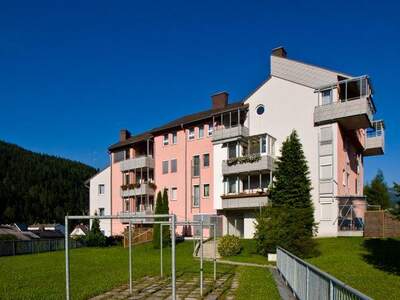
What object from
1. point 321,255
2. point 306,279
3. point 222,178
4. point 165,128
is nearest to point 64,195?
point 165,128

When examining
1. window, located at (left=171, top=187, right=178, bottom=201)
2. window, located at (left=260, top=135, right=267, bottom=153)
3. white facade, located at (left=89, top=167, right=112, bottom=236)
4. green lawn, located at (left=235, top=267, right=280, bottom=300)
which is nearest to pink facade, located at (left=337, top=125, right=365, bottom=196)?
window, located at (left=260, top=135, right=267, bottom=153)

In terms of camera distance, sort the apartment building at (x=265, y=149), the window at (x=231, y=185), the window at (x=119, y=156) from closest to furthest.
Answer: the apartment building at (x=265, y=149)
the window at (x=231, y=185)
the window at (x=119, y=156)

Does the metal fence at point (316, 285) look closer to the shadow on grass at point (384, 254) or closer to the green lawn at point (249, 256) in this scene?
the shadow on grass at point (384, 254)

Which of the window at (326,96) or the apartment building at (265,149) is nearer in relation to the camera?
the apartment building at (265,149)

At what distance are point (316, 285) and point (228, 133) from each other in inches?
1160

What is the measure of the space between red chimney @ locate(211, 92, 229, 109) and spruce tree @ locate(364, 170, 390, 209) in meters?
25.1

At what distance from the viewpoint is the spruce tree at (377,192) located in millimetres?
55222

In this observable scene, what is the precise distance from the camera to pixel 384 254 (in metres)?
20.8

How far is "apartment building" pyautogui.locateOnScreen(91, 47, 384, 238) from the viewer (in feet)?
104

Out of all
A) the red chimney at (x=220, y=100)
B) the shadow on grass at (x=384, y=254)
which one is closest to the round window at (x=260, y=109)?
the red chimney at (x=220, y=100)

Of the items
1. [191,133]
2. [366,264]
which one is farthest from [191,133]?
[366,264]

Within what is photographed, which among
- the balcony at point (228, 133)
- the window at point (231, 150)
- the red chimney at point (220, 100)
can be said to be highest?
the red chimney at point (220, 100)

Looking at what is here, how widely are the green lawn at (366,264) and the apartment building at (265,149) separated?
17.0ft

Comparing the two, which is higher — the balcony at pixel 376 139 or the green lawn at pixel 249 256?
the balcony at pixel 376 139
